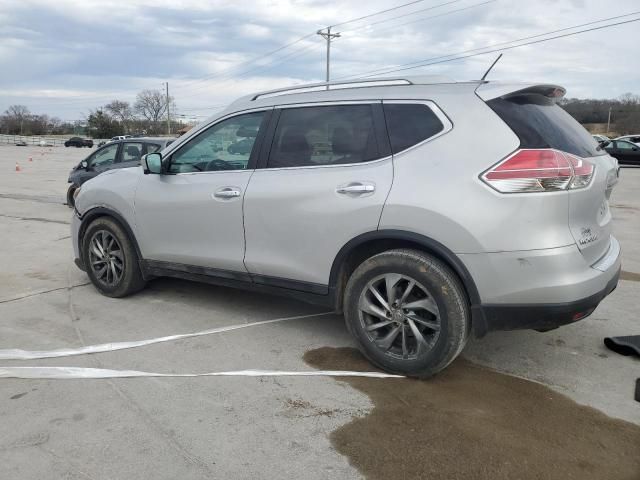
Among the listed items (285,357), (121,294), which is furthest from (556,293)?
(121,294)

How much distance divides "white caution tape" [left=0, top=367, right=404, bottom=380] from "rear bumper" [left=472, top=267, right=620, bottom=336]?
71 centimetres

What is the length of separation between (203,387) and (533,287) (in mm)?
2116

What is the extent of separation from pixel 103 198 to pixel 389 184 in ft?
10.0

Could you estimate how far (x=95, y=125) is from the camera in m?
95.7

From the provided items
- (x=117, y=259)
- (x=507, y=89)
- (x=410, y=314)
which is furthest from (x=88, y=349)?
(x=507, y=89)

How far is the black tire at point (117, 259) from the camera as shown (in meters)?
5.18

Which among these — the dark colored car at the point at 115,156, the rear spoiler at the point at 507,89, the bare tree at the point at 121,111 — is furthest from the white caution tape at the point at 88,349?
the bare tree at the point at 121,111

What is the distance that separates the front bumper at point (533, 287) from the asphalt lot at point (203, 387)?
53cm

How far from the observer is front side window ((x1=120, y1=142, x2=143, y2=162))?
11383mm

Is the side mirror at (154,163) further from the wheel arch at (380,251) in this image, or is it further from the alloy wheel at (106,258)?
the wheel arch at (380,251)

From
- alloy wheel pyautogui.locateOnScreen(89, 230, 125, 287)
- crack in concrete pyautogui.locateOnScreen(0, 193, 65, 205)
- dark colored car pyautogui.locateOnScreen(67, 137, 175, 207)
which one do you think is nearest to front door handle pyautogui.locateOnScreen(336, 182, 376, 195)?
alloy wheel pyautogui.locateOnScreen(89, 230, 125, 287)

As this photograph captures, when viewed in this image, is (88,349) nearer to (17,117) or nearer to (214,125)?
(214,125)

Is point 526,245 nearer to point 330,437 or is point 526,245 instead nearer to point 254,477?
point 330,437

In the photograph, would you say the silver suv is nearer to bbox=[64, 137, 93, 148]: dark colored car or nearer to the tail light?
the tail light
